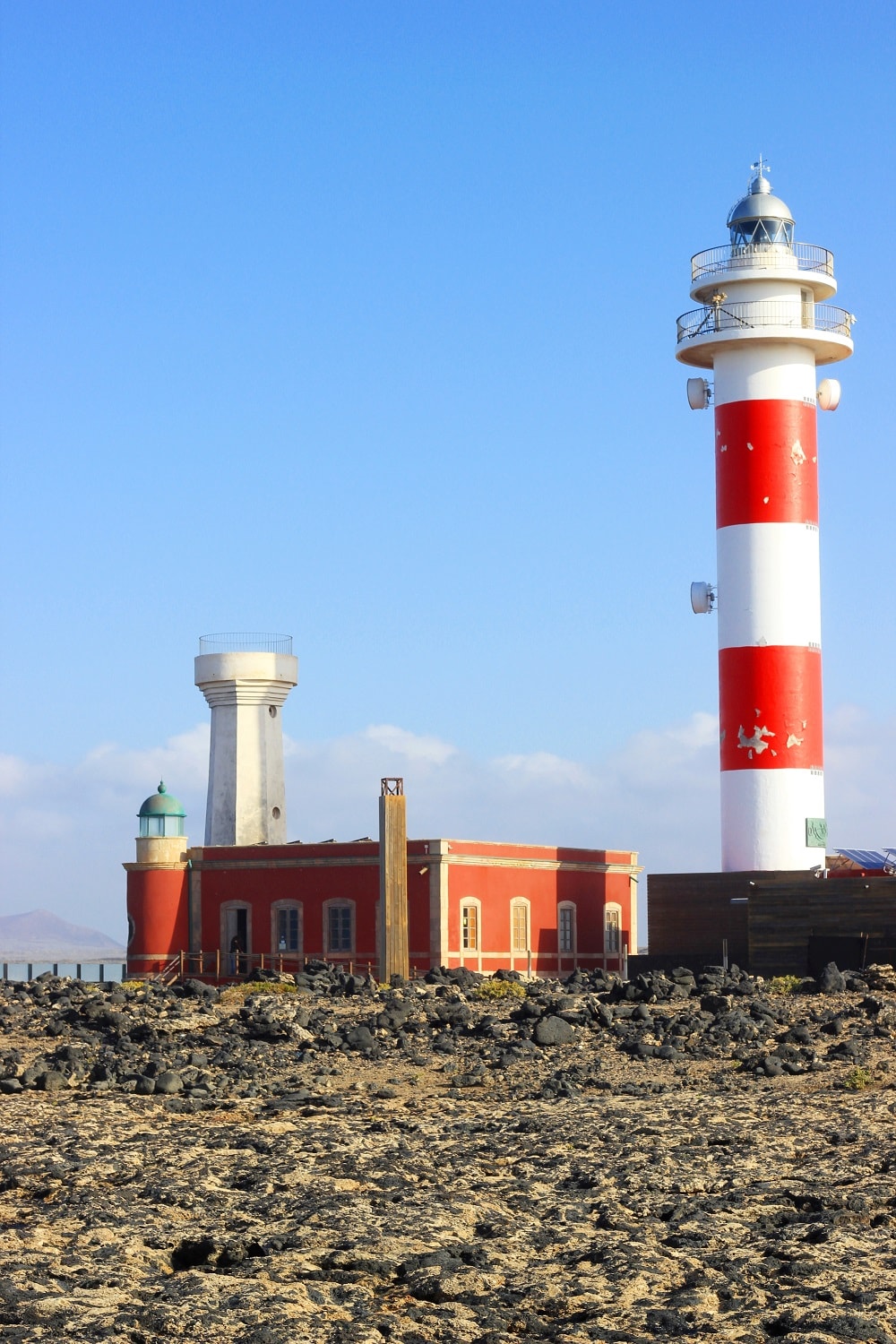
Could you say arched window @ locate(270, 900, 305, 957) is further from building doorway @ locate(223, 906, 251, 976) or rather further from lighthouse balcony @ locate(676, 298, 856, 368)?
lighthouse balcony @ locate(676, 298, 856, 368)

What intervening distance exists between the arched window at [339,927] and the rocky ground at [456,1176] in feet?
45.9

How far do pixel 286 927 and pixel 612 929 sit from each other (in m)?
7.53

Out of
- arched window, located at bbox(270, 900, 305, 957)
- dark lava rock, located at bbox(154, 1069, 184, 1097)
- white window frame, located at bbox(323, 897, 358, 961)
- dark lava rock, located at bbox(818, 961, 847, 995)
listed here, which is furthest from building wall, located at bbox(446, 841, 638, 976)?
dark lava rock, located at bbox(154, 1069, 184, 1097)

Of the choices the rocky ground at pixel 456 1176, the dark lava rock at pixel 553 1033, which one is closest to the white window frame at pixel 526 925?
the rocky ground at pixel 456 1176

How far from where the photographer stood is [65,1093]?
17.5 meters

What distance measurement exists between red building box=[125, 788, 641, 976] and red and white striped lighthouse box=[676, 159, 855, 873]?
20.1 feet

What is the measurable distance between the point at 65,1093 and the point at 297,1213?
6.19 metres

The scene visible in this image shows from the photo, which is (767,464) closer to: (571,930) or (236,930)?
(571,930)

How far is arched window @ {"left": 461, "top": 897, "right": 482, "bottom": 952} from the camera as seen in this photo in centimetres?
3603

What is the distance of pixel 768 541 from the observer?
32344 mm

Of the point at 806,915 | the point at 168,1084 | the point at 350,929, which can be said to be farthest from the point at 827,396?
the point at 168,1084

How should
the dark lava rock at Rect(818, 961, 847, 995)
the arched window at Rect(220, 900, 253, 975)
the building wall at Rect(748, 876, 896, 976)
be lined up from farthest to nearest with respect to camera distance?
the arched window at Rect(220, 900, 253, 975) → the building wall at Rect(748, 876, 896, 976) → the dark lava rock at Rect(818, 961, 847, 995)

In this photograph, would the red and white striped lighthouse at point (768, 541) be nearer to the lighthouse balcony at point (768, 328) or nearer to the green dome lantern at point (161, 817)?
the lighthouse balcony at point (768, 328)

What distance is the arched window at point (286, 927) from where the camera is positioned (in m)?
37.5
